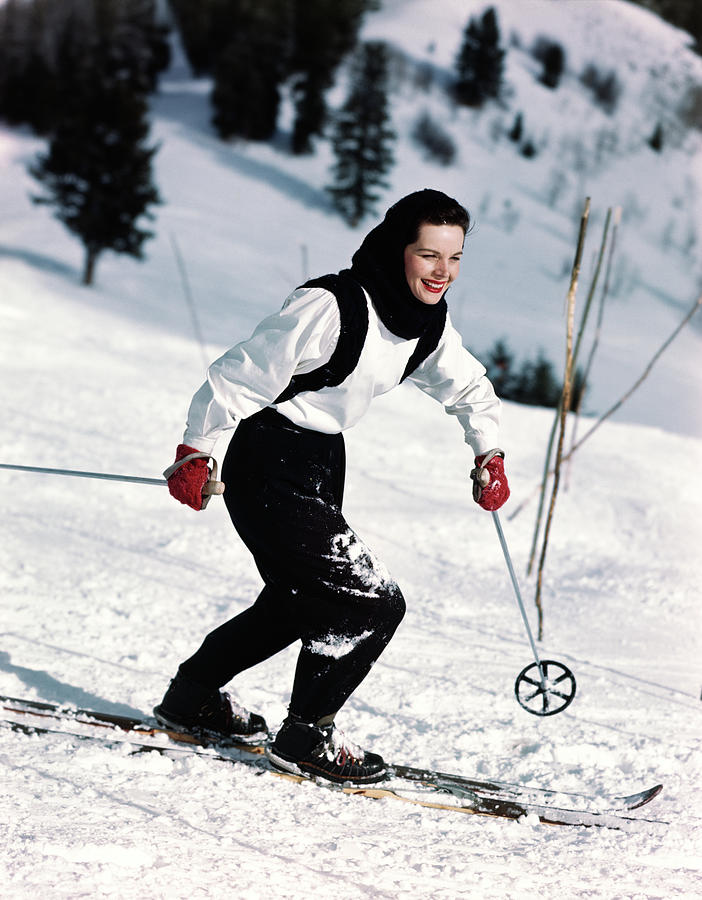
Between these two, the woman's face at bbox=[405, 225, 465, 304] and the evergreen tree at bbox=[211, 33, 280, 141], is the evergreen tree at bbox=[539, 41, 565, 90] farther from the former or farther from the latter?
the woman's face at bbox=[405, 225, 465, 304]

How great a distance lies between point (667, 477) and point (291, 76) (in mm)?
39965

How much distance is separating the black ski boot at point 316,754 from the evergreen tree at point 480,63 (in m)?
43.4

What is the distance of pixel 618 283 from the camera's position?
35.0m

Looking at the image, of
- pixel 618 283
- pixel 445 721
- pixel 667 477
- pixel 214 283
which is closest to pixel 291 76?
pixel 618 283

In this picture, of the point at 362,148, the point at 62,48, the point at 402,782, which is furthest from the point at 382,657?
the point at 62,48

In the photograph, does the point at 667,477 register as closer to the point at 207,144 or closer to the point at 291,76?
the point at 207,144

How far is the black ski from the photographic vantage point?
234cm

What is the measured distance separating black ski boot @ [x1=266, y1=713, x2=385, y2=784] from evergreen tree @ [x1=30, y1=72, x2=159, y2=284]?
1926 centimetres

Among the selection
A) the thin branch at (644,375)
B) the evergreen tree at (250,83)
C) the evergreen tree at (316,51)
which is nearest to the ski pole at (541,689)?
the thin branch at (644,375)

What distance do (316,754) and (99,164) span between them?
19.6m

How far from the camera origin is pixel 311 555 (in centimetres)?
224

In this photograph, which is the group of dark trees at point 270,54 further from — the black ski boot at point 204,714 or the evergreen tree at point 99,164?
the black ski boot at point 204,714

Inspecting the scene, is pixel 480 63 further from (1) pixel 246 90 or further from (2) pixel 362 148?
(2) pixel 362 148

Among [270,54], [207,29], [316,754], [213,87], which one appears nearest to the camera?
[316,754]
